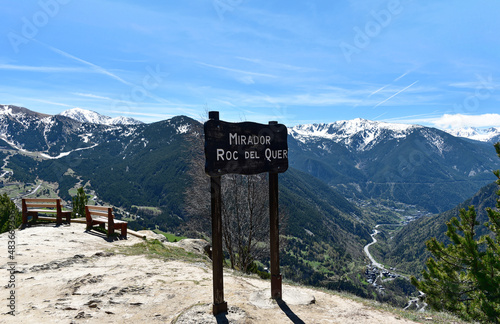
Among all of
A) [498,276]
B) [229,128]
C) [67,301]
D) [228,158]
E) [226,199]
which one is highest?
[229,128]

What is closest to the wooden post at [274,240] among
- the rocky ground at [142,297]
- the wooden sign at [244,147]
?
the rocky ground at [142,297]

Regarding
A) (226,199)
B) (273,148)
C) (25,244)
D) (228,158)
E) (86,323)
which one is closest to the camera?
(86,323)

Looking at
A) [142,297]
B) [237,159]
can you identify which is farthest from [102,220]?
[237,159]

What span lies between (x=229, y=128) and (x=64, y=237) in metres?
15.3

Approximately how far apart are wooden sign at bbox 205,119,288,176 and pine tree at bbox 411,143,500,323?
10.5 m

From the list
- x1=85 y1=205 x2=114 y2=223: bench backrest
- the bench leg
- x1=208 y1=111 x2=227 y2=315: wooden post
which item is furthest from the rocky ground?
x1=85 y1=205 x2=114 y2=223: bench backrest

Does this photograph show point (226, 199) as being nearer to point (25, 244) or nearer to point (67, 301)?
point (25, 244)

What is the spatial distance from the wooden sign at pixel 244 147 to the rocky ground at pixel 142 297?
3906 mm

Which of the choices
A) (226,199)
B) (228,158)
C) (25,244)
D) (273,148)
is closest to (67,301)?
(228,158)

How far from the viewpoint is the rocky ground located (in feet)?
24.1

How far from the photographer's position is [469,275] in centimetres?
1369

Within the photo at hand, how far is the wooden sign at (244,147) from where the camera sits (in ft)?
24.6

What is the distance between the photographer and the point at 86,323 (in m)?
7.07

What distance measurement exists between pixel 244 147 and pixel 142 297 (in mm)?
5595
